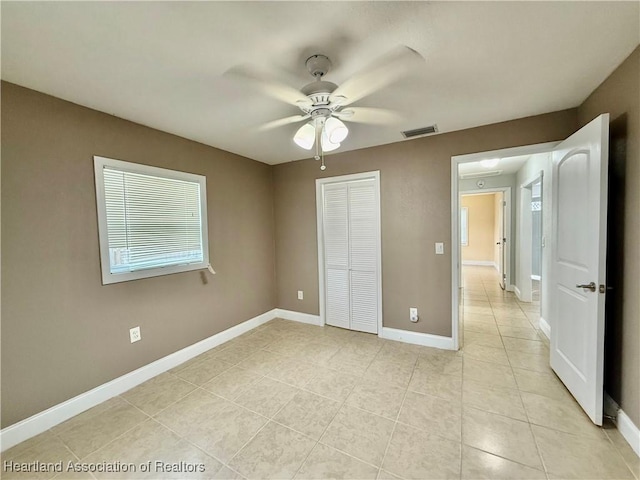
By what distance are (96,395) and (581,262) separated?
147 inches

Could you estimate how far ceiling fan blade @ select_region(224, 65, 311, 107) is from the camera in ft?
5.30

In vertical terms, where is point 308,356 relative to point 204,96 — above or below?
below

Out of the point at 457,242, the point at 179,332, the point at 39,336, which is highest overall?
the point at 457,242

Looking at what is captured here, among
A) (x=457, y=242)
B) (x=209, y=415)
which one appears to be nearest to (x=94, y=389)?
(x=209, y=415)

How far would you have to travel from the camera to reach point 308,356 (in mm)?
2791

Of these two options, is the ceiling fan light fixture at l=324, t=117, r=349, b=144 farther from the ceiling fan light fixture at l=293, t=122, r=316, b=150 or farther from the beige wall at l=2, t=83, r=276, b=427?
the beige wall at l=2, t=83, r=276, b=427

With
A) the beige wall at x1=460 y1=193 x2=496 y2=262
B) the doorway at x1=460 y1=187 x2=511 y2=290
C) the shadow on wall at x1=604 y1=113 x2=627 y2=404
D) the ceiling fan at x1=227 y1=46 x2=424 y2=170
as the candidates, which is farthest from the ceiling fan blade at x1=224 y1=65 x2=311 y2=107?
the beige wall at x1=460 y1=193 x2=496 y2=262

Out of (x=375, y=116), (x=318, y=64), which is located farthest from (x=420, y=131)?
(x=318, y=64)

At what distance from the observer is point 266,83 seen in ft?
5.70

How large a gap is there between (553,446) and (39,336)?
3363mm

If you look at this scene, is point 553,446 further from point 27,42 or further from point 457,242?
point 27,42

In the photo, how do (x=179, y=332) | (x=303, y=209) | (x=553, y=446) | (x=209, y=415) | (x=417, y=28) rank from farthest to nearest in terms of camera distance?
(x=303, y=209) < (x=179, y=332) < (x=209, y=415) < (x=553, y=446) < (x=417, y=28)

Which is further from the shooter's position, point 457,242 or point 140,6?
point 457,242

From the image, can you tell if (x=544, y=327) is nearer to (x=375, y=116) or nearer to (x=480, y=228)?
(x=375, y=116)
